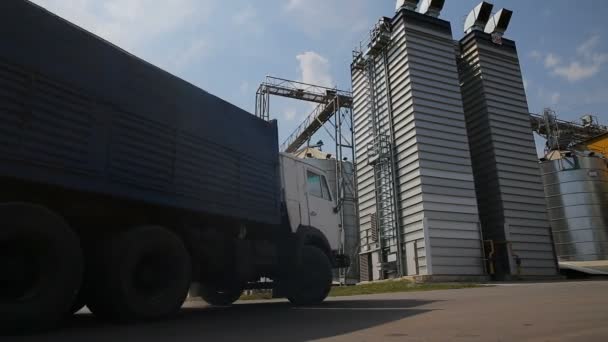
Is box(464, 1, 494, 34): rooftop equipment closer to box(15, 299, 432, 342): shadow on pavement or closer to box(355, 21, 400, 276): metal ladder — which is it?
box(355, 21, 400, 276): metal ladder

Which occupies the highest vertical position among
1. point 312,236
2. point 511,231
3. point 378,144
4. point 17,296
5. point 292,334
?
point 378,144

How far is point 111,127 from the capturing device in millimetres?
6188

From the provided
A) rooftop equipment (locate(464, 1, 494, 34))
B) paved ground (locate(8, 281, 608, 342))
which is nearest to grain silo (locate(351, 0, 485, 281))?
rooftop equipment (locate(464, 1, 494, 34))

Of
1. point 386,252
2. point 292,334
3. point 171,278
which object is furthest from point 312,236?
point 386,252

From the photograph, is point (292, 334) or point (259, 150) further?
point (259, 150)

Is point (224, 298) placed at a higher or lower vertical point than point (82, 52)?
lower

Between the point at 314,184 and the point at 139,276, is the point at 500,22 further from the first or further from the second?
the point at 139,276

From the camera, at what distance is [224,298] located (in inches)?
415

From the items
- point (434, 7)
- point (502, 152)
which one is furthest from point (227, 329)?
point (434, 7)

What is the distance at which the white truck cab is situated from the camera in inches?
388

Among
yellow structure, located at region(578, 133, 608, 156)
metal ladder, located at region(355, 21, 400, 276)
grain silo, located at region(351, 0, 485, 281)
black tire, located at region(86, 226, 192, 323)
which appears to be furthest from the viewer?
yellow structure, located at region(578, 133, 608, 156)

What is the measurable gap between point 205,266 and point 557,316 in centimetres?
531

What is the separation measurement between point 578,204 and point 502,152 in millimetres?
6860

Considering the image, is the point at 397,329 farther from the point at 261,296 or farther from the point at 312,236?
the point at 261,296
